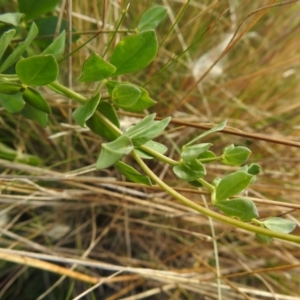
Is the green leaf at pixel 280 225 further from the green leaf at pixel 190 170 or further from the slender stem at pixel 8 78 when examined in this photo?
the slender stem at pixel 8 78

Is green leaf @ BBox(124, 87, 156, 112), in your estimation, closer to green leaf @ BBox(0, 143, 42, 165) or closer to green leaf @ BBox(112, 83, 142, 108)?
green leaf @ BBox(112, 83, 142, 108)

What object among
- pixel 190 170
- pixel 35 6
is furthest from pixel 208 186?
pixel 35 6

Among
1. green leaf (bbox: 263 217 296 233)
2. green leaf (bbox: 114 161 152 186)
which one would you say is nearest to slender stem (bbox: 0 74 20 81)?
green leaf (bbox: 114 161 152 186)

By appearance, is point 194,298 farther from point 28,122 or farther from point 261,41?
point 261,41

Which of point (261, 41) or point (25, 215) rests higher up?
point (261, 41)

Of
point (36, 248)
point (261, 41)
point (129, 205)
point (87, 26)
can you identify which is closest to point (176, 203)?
point (129, 205)

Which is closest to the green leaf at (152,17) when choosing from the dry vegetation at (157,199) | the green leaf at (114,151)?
the dry vegetation at (157,199)

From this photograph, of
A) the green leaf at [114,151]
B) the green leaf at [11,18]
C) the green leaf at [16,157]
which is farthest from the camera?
the green leaf at [16,157]
